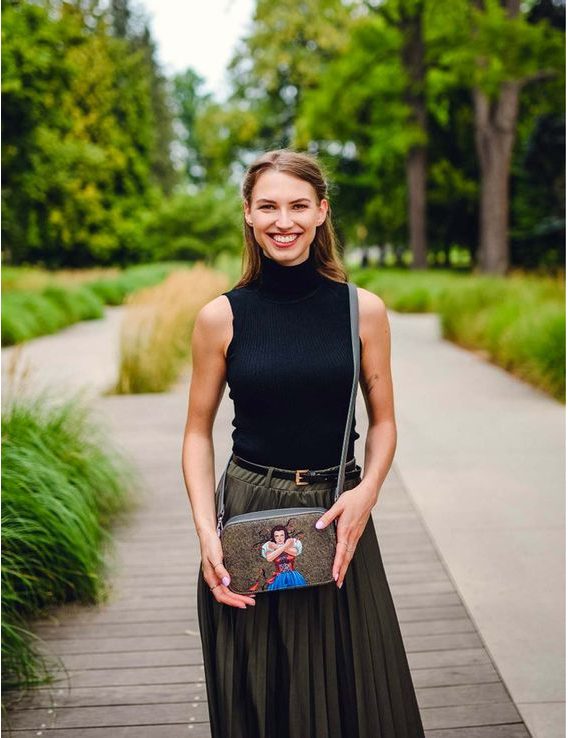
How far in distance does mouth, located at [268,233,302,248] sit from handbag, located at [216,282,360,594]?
58 centimetres

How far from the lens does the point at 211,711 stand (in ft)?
6.33

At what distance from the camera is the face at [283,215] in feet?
5.91

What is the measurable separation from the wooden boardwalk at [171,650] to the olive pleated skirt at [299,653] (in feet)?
2.67

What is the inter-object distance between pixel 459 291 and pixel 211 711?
516 inches

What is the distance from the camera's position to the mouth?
180cm

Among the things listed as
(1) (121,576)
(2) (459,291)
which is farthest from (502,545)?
(2) (459,291)

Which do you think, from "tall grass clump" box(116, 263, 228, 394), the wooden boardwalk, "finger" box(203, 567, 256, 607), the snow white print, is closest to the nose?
the snow white print

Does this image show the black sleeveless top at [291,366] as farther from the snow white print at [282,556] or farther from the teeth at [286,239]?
the snow white print at [282,556]

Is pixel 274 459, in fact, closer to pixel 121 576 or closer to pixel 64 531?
pixel 64 531

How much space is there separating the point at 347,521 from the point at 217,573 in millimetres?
302

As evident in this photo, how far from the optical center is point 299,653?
6.06ft

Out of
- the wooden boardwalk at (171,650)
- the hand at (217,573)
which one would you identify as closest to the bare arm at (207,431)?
the hand at (217,573)

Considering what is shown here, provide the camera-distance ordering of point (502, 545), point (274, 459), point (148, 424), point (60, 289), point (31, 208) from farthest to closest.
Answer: point (60, 289)
point (31, 208)
point (148, 424)
point (502, 545)
point (274, 459)

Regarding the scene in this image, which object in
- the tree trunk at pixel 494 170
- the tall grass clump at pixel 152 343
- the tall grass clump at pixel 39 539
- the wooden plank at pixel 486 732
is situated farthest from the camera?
the tree trunk at pixel 494 170
